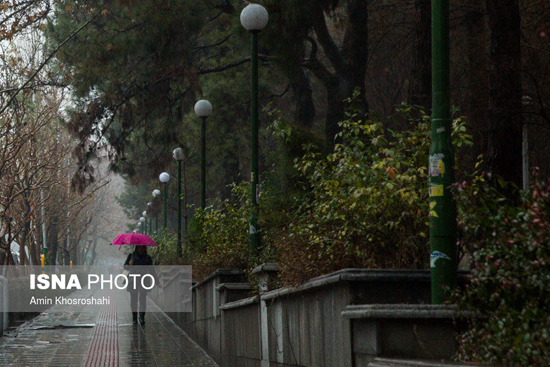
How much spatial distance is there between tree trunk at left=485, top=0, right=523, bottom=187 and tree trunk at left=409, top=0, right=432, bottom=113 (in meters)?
1.40

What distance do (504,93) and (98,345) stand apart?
24.9 feet

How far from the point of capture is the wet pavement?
11.3 m

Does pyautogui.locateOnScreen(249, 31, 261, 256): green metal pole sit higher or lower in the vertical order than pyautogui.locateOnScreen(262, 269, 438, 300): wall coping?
higher

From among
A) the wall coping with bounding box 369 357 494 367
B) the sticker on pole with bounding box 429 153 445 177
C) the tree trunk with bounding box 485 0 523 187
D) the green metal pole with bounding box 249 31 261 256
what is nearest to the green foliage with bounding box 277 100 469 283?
the sticker on pole with bounding box 429 153 445 177

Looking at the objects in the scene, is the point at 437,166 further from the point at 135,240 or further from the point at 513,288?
the point at 135,240

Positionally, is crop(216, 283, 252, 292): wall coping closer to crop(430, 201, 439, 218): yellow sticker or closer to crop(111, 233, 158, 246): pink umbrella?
crop(111, 233, 158, 246): pink umbrella

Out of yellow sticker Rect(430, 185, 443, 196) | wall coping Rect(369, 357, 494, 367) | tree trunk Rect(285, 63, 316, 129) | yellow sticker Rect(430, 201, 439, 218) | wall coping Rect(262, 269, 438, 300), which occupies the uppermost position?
tree trunk Rect(285, 63, 316, 129)

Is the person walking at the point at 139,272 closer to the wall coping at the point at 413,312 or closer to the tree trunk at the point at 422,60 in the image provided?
the tree trunk at the point at 422,60

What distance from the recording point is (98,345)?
44.9 feet

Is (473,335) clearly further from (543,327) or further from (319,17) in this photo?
(319,17)

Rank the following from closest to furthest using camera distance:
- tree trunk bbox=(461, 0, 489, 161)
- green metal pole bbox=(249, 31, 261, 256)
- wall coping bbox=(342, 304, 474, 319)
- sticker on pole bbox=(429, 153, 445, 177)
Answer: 1. wall coping bbox=(342, 304, 474, 319)
2. sticker on pole bbox=(429, 153, 445, 177)
3. green metal pole bbox=(249, 31, 261, 256)
4. tree trunk bbox=(461, 0, 489, 161)

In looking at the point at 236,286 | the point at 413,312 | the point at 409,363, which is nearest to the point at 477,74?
the point at 236,286

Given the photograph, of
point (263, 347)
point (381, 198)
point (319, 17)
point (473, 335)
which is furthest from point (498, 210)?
point (319, 17)

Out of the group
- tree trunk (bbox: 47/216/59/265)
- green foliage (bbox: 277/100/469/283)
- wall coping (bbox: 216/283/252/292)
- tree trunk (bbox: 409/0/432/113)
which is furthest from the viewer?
tree trunk (bbox: 47/216/59/265)
